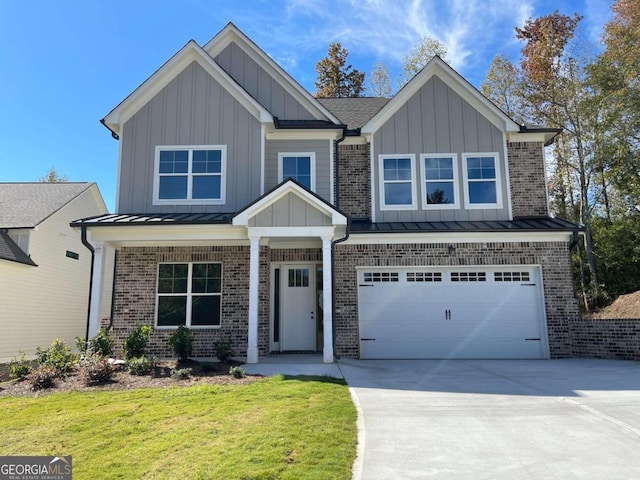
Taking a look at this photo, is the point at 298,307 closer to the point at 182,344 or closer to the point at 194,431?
Result: the point at 182,344

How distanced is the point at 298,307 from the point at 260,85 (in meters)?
6.58

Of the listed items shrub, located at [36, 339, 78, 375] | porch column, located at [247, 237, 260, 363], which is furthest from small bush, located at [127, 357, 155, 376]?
porch column, located at [247, 237, 260, 363]

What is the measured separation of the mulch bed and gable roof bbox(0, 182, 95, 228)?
31.8 ft

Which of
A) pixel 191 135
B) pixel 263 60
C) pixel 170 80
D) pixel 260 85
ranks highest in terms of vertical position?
pixel 263 60

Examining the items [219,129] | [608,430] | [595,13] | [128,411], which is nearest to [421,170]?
[219,129]

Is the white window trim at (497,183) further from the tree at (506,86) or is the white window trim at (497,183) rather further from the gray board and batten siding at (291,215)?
the tree at (506,86)

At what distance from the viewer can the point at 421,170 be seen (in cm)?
1267

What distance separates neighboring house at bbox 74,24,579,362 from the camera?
1123cm

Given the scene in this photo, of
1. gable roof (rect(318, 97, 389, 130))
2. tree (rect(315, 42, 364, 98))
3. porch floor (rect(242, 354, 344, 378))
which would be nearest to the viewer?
porch floor (rect(242, 354, 344, 378))

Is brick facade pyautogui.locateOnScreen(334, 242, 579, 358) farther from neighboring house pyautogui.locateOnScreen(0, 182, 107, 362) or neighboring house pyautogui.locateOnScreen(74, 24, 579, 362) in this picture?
neighboring house pyautogui.locateOnScreen(0, 182, 107, 362)

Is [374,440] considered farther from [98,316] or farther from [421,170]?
[421,170]

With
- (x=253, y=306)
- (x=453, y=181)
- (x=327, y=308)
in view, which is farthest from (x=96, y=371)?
(x=453, y=181)

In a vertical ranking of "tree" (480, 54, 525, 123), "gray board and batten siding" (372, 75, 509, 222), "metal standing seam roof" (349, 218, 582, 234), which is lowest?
"metal standing seam roof" (349, 218, 582, 234)

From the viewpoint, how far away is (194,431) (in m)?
5.01
